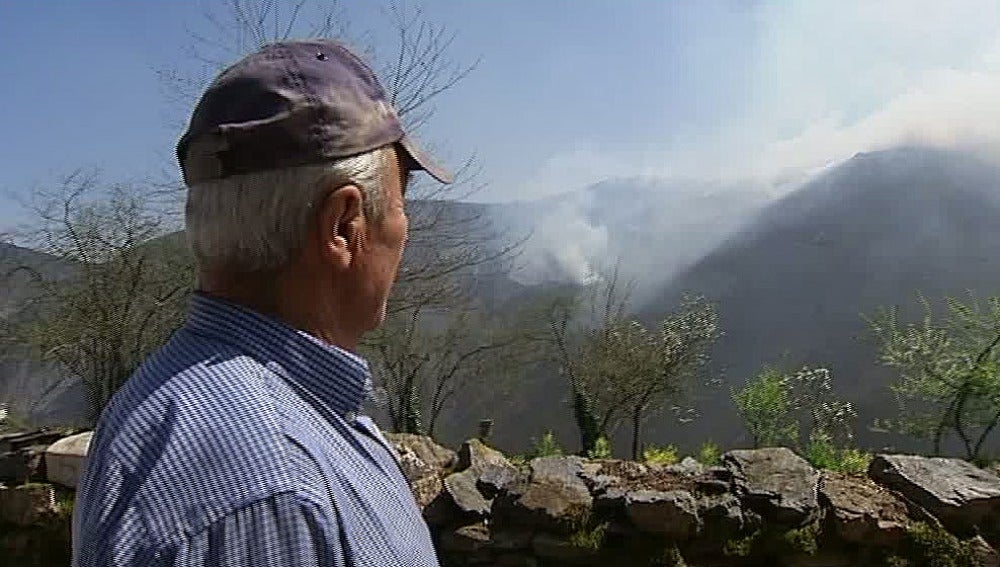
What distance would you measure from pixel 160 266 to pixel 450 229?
2245 millimetres

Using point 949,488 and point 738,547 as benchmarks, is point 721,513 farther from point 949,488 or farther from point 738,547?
point 949,488

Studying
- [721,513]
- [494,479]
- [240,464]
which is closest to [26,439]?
[494,479]

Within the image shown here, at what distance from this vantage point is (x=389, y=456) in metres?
0.88

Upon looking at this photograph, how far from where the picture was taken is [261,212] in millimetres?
766

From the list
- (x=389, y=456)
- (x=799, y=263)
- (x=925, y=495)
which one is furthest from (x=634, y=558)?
(x=799, y=263)

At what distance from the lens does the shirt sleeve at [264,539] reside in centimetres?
63

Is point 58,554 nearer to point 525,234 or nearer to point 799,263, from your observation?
point 525,234

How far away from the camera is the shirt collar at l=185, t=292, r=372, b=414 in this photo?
2.51ft

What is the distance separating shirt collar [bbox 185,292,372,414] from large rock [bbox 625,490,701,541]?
119 inches

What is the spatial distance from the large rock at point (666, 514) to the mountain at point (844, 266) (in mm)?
4751

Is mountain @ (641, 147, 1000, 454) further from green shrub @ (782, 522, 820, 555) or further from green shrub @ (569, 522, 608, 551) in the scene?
green shrub @ (569, 522, 608, 551)

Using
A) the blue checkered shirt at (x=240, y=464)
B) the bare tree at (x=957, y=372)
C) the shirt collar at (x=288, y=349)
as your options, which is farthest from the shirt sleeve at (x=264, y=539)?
the bare tree at (x=957, y=372)

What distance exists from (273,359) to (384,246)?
154mm

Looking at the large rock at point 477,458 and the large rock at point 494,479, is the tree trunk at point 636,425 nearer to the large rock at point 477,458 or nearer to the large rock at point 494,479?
the large rock at point 477,458
